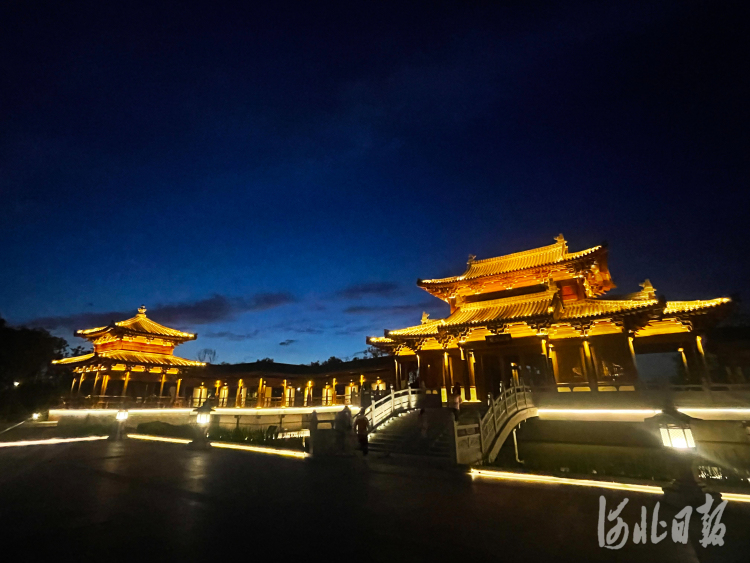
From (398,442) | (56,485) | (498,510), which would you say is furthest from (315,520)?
(398,442)

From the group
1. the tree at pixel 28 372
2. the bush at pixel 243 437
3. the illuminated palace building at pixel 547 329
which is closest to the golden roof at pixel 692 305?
the illuminated palace building at pixel 547 329

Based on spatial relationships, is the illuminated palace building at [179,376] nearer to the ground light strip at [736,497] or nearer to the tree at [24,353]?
the tree at [24,353]

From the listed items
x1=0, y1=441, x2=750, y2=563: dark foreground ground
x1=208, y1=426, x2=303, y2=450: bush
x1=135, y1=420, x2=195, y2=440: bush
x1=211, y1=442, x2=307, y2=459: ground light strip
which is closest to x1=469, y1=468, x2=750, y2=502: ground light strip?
x1=0, y1=441, x2=750, y2=563: dark foreground ground

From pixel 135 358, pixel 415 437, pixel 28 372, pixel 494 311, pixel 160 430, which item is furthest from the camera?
pixel 28 372

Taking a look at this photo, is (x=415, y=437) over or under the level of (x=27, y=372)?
under

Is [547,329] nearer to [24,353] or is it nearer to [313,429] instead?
[313,429]

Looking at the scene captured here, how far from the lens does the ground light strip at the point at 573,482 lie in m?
6.95

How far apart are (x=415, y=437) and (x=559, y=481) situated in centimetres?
623

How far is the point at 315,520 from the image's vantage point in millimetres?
5535

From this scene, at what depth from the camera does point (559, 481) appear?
840cm

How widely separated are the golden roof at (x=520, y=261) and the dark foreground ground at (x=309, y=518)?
15.7 metres

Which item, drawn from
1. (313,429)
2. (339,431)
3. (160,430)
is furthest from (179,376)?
(339,431)

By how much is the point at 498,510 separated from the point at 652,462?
36.1 feet

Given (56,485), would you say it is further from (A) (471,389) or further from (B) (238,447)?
(A) (471,389)
